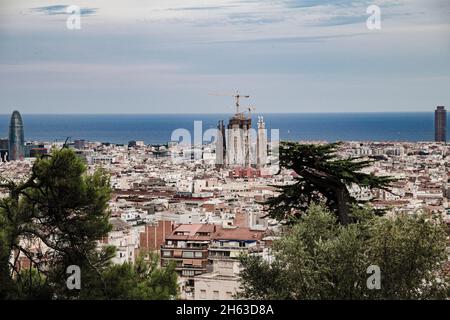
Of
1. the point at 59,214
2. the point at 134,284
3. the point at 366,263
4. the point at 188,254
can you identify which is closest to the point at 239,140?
the point at 188,254

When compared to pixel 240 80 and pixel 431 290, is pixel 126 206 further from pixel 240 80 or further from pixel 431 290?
pixel 431 290

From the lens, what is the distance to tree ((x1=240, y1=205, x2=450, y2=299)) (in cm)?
624

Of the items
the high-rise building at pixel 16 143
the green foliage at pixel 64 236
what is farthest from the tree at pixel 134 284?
the high-rise building at pixel 16 143

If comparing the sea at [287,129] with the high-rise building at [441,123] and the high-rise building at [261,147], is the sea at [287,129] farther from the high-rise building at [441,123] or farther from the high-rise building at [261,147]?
the high-rise building at [441,123]

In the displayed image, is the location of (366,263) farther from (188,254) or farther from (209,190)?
(209,190)

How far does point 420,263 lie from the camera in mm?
6328

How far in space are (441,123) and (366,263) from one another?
2272 centimetres

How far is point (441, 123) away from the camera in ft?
92.9

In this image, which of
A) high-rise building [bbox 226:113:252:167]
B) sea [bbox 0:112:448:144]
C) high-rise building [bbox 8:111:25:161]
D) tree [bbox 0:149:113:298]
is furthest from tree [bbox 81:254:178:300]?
high-rise building [bbox 226:113:252:167]

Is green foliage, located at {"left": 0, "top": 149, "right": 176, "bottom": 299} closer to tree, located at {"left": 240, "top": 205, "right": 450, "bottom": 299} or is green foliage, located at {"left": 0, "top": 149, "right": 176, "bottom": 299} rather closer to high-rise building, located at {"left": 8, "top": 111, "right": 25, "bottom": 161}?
tree, located at {"left": 240, "top": 205, "right": 450, "bottom": 299}

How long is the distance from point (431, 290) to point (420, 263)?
203 millimetres

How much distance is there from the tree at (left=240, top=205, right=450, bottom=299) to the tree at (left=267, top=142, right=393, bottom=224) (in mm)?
1146

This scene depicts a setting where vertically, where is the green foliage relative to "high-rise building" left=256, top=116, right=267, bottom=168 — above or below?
below
